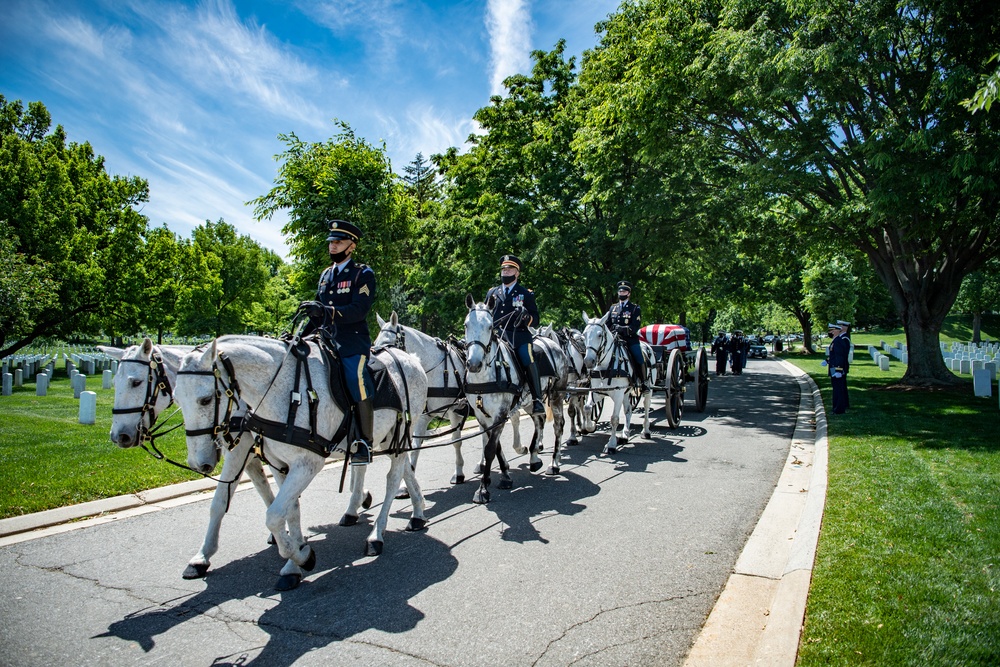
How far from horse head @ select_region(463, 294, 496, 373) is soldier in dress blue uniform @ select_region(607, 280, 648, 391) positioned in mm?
4581

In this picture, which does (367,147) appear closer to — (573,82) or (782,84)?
(573,82)

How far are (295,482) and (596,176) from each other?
56.1ft

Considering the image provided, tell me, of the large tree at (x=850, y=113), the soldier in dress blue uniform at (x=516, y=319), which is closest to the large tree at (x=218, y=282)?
the large tree at (x=850, y=113)

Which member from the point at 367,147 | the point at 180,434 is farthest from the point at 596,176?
the point at 180,434

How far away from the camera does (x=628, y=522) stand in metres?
6.21

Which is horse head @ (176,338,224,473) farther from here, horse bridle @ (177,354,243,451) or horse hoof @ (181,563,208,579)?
horse hoof @ (181,563,208,579)

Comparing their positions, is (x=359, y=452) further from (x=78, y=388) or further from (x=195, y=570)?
(x=78, y=388)

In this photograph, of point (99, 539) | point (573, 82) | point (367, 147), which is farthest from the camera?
point (573, 82)

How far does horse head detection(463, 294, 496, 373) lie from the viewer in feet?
21.9

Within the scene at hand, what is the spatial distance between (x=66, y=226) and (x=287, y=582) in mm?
30079

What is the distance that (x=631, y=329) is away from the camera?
11078mm

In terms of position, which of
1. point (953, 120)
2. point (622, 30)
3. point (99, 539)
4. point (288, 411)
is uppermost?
point (622, 30)

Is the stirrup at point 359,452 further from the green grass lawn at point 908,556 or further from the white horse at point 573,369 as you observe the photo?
the white horse at point 573,369

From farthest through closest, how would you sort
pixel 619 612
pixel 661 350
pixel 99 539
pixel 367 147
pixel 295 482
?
1. pixel 367 147
2. pixel 661 350
3. pixel 99 539
4. pixel 295 482
5. pixel 619 612
